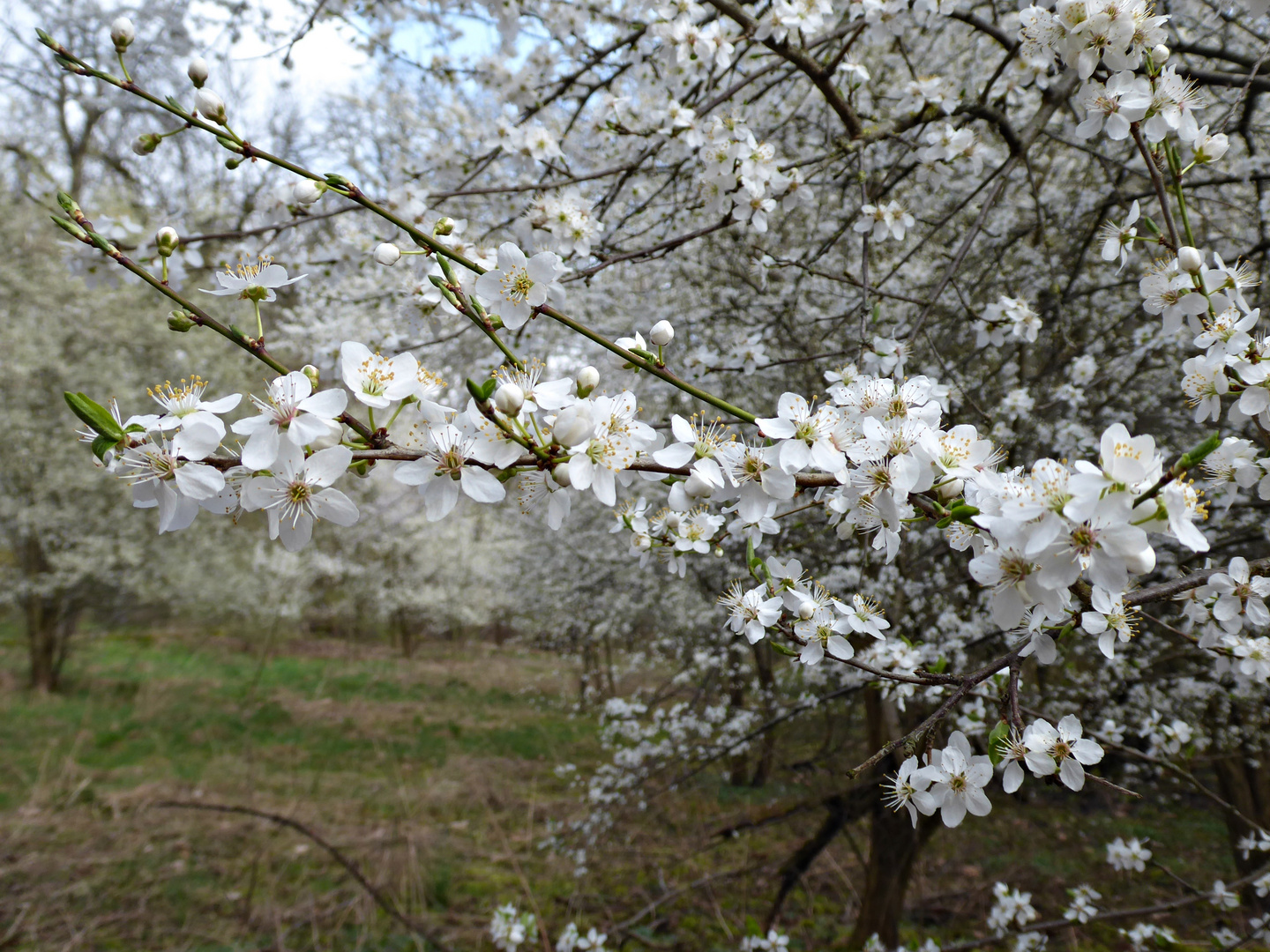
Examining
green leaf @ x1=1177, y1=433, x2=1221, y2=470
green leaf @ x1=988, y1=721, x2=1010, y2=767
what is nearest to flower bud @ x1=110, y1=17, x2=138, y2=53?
green leaf @ x1=1177, y1=433, x2=1221, y2=470

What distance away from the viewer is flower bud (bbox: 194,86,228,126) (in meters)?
1.00

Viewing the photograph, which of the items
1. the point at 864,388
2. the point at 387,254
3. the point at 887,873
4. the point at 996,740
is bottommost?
the point at 887,873

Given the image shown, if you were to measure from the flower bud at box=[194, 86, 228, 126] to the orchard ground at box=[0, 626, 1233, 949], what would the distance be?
320cm

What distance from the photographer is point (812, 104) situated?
351cm

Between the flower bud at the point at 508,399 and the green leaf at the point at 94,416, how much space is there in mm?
404

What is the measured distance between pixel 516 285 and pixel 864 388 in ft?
1.75

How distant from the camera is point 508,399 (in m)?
0.75

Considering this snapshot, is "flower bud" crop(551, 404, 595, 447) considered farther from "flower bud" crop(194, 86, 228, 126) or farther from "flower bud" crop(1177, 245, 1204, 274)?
"flower bud" crop(1177, 245, 1204, 274)

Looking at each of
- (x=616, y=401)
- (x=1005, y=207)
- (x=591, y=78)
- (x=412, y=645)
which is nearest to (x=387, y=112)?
(x=591, y=78)

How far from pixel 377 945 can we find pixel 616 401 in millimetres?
3898

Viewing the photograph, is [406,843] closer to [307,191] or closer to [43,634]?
[307,191]

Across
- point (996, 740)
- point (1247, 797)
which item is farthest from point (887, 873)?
point (1247, 797)

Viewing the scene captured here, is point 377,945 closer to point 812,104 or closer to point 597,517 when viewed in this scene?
point 597,517

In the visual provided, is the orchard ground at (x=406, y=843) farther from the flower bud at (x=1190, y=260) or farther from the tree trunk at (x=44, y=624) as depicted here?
the flower bud at (x=1190, y=260)
